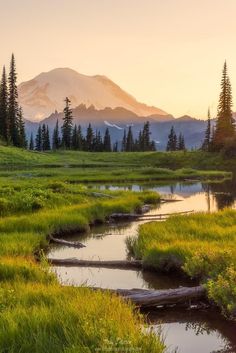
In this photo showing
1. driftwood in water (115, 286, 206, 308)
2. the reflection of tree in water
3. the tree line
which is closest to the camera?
driftwood in water (115, 286, 206, 308)

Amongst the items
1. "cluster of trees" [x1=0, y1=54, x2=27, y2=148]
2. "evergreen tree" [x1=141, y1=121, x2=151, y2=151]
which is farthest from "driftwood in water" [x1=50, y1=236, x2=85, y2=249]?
"evergreen tree" [x1=141, y1=121, x2=151, y2=151]

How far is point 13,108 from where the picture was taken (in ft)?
323

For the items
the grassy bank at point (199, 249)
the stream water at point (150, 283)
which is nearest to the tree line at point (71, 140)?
the stream water at point (150, 283)

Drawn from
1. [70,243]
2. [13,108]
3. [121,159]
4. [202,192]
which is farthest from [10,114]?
[70,243]

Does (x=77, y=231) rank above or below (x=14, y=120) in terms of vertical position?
below

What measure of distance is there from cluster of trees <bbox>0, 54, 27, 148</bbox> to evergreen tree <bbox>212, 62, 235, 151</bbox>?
3976 centimetres

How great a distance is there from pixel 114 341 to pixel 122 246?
13.5 meters

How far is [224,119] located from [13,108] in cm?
4345

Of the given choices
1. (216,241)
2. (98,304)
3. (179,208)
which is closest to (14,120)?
(179,208)

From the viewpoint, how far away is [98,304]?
9.44 m

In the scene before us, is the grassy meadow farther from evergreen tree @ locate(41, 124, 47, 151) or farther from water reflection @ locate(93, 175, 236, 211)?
evergreen tree @ locate(41, 124, 47, 151)

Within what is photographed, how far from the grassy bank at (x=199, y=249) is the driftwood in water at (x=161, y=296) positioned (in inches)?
20.3

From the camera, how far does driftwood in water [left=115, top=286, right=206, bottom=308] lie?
12148mm

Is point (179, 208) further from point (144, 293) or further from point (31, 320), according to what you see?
point (31, 320)
